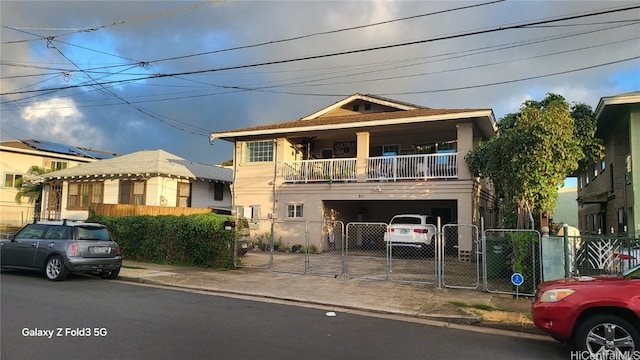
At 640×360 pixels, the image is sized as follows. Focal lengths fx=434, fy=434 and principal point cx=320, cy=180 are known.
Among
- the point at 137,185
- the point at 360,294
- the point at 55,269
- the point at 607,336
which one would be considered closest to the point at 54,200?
the point at 137,185

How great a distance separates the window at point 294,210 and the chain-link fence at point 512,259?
10.0 metres

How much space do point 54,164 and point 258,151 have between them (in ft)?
65.2

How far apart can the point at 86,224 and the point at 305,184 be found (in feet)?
32.4

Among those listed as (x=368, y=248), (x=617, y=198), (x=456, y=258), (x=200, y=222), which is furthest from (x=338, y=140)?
(x=617, y=198)

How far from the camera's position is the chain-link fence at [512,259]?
9.73 metres

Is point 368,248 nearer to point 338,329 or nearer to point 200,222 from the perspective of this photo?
point 200,222

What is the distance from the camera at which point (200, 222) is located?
14.1 m

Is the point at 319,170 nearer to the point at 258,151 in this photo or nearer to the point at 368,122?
the point at 368,122

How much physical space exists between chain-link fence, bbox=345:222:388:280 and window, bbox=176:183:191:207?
9553 millimetres

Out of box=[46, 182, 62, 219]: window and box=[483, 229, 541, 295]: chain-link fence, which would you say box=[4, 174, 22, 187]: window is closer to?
box=[46, 182, 62, 219]: window

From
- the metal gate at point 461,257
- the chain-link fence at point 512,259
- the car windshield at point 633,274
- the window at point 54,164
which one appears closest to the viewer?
the car windshield at point 633,274

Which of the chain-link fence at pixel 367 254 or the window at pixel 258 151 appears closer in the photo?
the chain-link fence at pixel 367 254

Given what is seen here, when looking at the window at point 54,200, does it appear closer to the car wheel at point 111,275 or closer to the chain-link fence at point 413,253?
the car wheel at point 111,275

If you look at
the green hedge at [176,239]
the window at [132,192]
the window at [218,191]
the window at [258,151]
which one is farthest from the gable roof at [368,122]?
the green hedge at [176,239]
